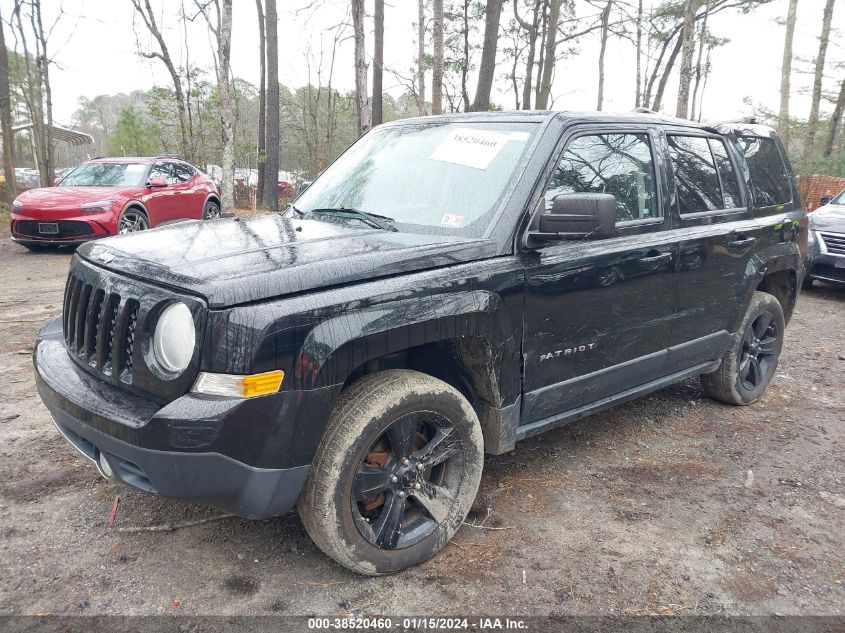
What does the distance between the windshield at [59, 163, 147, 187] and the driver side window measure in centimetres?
969

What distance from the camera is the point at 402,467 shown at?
102 inches

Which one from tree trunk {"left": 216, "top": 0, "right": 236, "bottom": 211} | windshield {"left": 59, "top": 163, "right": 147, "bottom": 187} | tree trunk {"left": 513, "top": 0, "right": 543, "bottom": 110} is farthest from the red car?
tree trunk {"left": 513, "top": 0, "right": 543, "bottom": 110}

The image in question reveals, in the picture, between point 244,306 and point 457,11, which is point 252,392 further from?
point 457,11

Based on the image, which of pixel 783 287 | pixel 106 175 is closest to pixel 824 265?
pixel 783 287

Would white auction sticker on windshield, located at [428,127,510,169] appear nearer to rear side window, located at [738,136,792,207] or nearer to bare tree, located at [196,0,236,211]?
rear side window, located at [738,136,792,207]

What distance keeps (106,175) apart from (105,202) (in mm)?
1389

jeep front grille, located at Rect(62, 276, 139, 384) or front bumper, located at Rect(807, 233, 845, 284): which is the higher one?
jeep front grille, located at Rect(62, 276, 139, 384)

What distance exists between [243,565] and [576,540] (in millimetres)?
1479

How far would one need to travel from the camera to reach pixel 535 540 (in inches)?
114

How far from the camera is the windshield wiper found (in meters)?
3.01

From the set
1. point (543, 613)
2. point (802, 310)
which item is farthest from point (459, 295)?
point (802, 310)

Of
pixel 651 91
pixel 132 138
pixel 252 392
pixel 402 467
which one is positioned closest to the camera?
pixel 252 392

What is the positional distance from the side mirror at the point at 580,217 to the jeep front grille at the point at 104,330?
5.60 ft

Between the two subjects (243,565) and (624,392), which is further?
(624,392)
